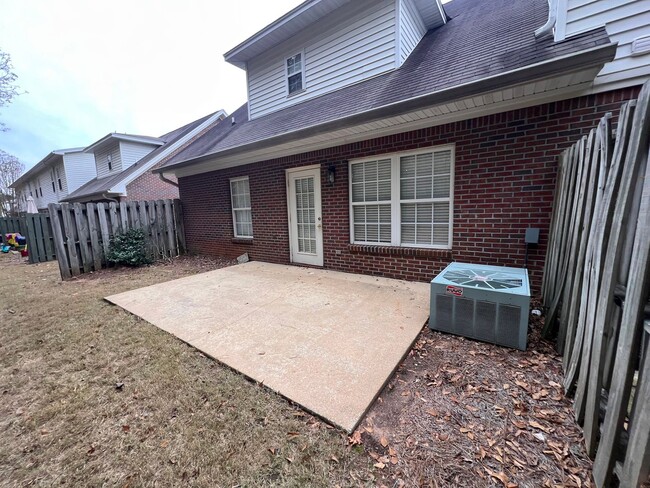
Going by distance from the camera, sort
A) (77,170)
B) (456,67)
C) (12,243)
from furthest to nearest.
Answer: (77,170) → (12,243) → (456,67)

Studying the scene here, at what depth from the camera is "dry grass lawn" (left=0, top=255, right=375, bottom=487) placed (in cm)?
146

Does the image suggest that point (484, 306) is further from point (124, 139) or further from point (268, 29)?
point (124, 139)

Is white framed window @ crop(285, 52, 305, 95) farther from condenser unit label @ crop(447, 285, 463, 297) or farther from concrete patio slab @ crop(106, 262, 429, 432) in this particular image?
condenser unit label @ crop(447, 285, 463, 297)

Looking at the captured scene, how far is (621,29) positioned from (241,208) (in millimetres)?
7319

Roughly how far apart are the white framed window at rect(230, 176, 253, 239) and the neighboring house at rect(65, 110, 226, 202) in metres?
4.52

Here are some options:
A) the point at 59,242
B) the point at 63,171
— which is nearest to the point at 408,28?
the point at 59,242

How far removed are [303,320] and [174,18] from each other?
10003 mm

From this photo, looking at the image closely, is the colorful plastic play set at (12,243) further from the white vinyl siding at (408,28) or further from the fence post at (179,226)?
the white vinyl siding at (408,28)

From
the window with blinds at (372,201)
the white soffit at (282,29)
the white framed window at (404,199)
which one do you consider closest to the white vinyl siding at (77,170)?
the white soffit at (282,29)

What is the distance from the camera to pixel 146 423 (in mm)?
1822

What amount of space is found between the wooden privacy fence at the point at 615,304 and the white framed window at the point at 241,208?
21.3 ft

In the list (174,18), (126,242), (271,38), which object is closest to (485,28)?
(271,38)

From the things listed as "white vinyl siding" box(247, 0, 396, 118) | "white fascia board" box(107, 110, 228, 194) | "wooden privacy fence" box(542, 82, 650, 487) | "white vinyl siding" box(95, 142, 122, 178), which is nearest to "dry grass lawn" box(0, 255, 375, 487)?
"wooden privacy fence" box(542, 82, 650, 487)

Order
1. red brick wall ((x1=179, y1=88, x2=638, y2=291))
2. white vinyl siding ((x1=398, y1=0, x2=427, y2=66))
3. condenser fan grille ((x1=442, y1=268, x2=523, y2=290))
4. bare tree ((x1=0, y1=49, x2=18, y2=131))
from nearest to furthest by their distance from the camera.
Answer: condenser fan grille ((x1=442, y1=268, x2=523, y2=290)) → red brick wall ((x1=179, y1=88, x2=638, y2=291)) → white vinyl siding ((x1=398, y1=0, x2=427, y2=66)) → bare tree ((x1=0, y1=49, x2=18, y2=131))
